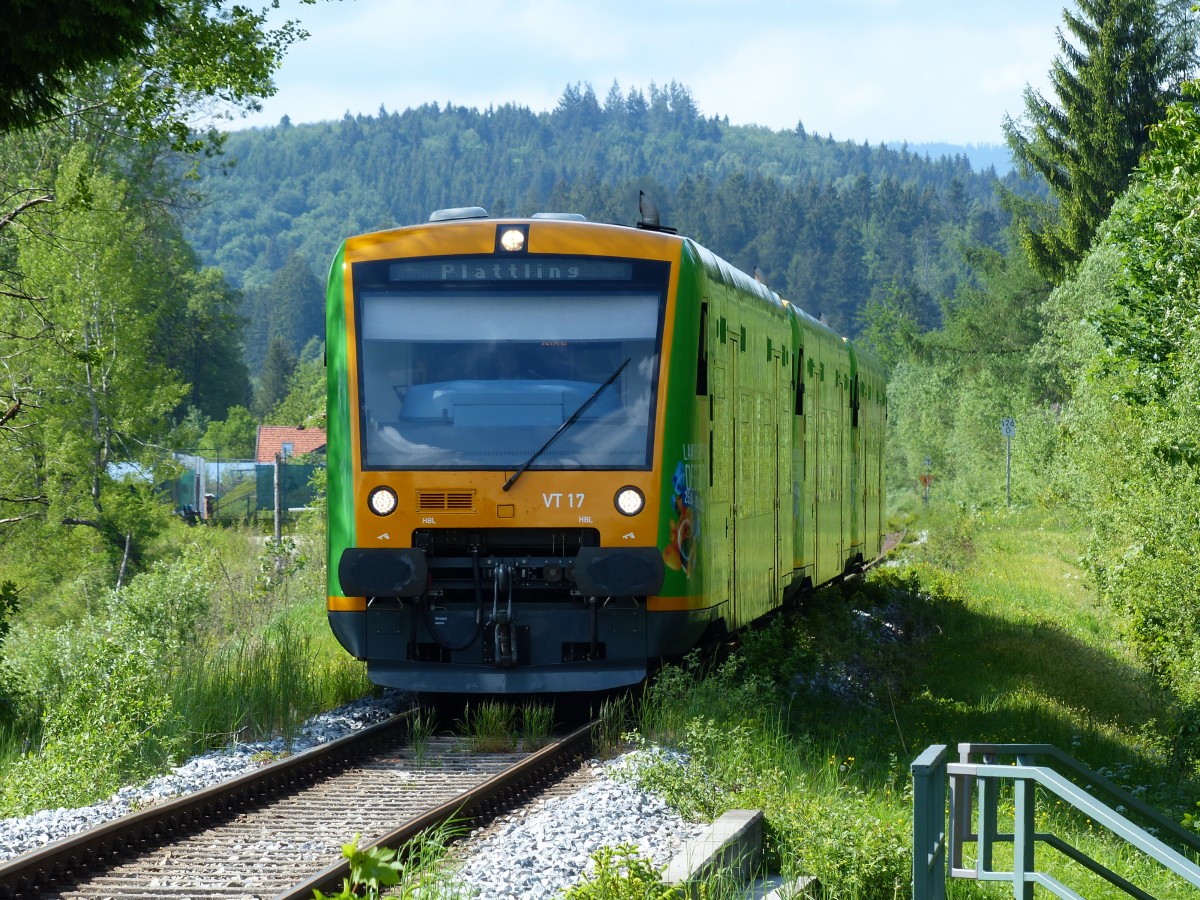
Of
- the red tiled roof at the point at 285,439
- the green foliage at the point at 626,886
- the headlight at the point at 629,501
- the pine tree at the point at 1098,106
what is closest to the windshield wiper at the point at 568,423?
the headlight at the point at 629,501

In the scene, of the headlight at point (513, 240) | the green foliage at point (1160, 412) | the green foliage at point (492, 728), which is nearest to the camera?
the green foliage at point (492, 728)

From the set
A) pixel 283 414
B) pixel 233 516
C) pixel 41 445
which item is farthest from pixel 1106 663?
pixel 283 414

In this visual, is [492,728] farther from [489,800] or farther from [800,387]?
[800,387]

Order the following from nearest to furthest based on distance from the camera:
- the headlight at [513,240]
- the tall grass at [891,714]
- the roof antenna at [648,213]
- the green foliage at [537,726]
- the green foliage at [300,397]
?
the tall grass at [891,714] → the green foliage at [537,726] → the headlight at [513,240] → the roof antenna at [648,213] → the green foliage at [300,397]

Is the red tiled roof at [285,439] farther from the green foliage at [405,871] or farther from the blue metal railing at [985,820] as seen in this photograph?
the blue metal railing at [985,820]

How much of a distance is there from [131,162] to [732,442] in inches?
1559

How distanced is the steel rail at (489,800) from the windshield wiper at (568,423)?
5.45ft

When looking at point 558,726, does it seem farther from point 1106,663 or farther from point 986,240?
point 986,240

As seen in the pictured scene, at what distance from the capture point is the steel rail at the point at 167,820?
21.2 feet

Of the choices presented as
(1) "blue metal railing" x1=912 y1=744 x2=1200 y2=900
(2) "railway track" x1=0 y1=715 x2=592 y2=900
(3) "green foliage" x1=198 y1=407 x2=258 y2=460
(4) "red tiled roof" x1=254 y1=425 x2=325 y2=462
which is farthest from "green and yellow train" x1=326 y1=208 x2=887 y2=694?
(4) "red tiled roof" x1=254 y1=425 x2=325 y2=462

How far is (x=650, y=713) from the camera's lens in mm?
9836

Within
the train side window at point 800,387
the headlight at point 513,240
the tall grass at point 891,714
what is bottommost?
the tall grass at point 891,714

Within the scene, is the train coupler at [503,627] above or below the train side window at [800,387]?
below

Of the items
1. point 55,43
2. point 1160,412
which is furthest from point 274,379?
point 55,43
